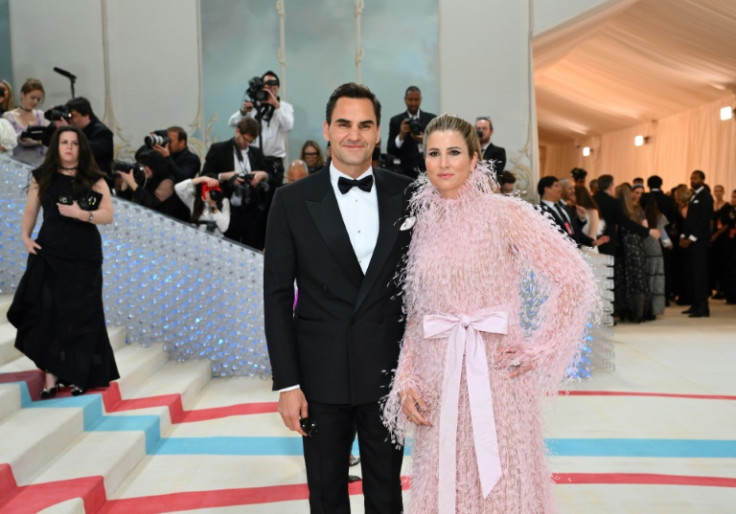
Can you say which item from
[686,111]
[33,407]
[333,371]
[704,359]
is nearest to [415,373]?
[333,371]

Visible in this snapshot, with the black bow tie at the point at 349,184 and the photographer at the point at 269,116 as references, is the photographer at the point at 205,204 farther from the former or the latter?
the black bow tie at the point at 349,184

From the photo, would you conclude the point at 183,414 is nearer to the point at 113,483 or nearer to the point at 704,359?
the point at 113,483

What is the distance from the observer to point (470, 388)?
237 cm

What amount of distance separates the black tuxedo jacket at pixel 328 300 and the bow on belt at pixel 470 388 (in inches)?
6.7

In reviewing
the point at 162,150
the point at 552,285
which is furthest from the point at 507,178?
the point at 552,285

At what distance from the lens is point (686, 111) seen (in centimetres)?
1463

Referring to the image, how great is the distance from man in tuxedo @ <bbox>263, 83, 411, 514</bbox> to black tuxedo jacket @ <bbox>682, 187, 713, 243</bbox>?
28.8ft

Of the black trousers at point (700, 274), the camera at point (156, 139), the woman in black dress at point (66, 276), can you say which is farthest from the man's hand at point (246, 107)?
the black trousers at point (700, 274)

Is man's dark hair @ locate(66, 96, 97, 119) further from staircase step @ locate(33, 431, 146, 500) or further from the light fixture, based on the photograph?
the light fixture

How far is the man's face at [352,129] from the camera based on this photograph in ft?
7.72

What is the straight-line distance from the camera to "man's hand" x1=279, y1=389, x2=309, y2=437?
236cm

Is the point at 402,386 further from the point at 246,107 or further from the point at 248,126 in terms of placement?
the point at 246,107

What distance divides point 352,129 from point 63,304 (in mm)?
3119

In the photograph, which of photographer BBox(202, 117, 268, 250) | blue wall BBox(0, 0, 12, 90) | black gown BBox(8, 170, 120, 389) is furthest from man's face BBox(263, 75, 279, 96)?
blue wall BBox(0, 0, 12, 90)
